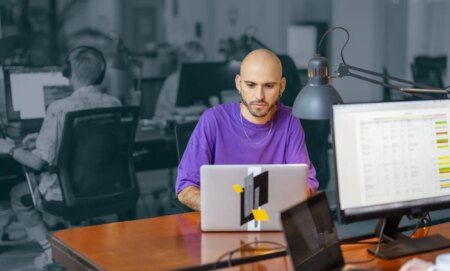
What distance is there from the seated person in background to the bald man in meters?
1.68

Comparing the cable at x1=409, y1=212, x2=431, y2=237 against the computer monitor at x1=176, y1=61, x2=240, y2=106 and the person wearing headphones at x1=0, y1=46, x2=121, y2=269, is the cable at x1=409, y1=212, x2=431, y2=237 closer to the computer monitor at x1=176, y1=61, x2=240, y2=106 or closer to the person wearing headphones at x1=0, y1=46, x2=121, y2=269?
the person wearing headphones at x1=0, y1=46, x2=121, y2=269

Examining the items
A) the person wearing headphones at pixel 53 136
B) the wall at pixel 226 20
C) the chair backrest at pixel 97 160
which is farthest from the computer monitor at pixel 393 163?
the wall at pixel 226 20

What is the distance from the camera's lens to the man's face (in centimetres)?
302

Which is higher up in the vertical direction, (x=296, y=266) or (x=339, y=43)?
(x=339, y=43)

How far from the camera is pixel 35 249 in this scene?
14.9 feet

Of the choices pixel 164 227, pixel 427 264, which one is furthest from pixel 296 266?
pixel 164 227

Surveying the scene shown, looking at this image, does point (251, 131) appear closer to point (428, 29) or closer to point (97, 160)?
point (97, 160)

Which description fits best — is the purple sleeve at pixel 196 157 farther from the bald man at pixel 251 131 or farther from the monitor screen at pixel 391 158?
the monitor screen at pixel 391 158

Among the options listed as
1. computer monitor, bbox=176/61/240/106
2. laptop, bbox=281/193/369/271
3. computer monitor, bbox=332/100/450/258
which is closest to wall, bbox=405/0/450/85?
computer monitor, bbox=176/61/240/106

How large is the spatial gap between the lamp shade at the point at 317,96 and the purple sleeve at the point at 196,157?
53 cm

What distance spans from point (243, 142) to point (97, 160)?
4.95 ft

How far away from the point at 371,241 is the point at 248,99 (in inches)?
32.8

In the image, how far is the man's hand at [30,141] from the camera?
14.5 ft

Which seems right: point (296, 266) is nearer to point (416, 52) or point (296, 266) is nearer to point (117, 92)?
point (117, 92)
